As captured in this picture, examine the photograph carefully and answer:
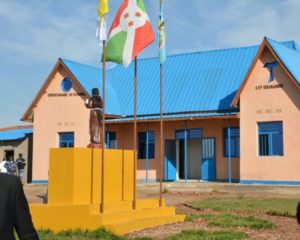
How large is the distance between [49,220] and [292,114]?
541 inches

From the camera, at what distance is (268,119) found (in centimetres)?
2244

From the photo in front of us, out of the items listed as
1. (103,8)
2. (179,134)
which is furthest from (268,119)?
(103,8)

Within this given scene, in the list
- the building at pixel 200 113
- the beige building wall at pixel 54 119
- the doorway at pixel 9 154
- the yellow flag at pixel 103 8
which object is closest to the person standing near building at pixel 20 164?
the beige building wall at pixel 54 119

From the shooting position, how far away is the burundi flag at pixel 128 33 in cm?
1216

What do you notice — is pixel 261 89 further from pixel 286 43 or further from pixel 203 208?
pixel 203 208

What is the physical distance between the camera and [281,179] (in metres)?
21.9

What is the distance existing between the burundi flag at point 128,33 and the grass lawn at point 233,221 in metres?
4.13

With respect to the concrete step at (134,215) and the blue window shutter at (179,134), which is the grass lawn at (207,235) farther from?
the blue window shutter at (179,134)

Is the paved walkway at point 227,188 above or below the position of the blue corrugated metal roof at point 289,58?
below

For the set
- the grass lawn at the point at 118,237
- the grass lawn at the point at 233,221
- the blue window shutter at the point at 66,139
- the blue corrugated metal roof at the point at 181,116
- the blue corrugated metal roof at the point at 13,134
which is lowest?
the grass lawn at the point at 118,237

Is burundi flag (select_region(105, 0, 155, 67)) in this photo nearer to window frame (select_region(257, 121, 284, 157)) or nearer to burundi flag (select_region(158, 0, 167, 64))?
burundi flag (select_region(158, 0, 167, 64))

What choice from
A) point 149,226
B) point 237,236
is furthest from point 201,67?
point 237,236

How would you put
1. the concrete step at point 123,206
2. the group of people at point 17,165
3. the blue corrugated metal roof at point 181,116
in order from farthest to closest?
the blue corrugated metal roof at point 181,116 → the group of people at point 17,165 → the concrete step at point 123,206

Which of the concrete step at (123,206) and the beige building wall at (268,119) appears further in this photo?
the beige building wall at (268,119)
